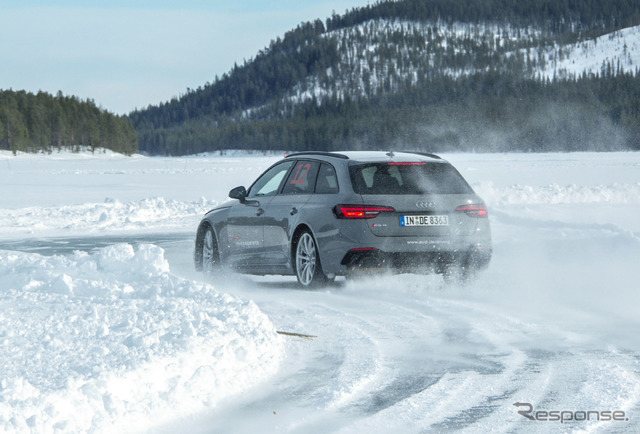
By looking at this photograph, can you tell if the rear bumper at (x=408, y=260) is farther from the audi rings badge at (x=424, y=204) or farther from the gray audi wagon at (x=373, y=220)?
the audi rings badge at (x=424, y=204)

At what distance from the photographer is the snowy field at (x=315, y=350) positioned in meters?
4.50

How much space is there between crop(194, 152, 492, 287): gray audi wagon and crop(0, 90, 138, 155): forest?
13183cm

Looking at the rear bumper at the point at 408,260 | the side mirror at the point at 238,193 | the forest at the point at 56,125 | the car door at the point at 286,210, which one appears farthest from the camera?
the forest at the point at 56,125

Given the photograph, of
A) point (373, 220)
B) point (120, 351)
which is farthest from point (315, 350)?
point (373, 220)

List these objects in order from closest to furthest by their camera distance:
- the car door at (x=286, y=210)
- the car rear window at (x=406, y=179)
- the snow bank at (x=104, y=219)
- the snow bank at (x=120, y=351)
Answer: the snow bank at (x=120, y=351) → the car rear window at (x=406, y=179) → the car door at (x=286, y=210) → the snow bank at (x=104, y=219)

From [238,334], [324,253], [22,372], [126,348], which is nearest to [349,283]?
[324,253]

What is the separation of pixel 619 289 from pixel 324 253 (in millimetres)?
3052

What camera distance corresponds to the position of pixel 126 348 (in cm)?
550

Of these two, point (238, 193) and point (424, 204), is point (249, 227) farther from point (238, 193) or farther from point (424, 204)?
point (424, 204)

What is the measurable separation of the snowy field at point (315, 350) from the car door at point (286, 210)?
40 centimetres

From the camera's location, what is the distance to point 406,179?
9.32 meters

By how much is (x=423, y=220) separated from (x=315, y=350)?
10.2 ft

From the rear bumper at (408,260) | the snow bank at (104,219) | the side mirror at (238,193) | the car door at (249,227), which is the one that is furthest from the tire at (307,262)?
the snow bank at (104,219)

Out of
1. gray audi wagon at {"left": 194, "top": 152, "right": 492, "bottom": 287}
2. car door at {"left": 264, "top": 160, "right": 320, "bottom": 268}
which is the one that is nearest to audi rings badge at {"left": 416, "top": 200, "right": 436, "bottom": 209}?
gray audi wagon at {"left": 194, "top": 152, "right": 492, "bottom": 287}
